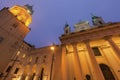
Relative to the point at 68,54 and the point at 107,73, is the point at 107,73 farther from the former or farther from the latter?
the point at 68,54

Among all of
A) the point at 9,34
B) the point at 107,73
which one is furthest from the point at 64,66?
the point at 9,34

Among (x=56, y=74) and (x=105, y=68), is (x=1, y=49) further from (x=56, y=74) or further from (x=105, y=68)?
(x=105, y=68)

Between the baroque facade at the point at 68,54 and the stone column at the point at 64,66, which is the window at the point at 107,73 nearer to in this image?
the baroque facade at the point at 68,54

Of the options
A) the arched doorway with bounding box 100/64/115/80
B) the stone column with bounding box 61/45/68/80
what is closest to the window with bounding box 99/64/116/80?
the arched doorway with bounding box 100/64/115/80

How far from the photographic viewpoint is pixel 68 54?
845 inches

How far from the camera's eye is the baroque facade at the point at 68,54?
52.9 ft

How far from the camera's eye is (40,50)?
30359 millimetres

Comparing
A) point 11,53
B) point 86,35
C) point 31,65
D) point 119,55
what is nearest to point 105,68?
point 119,55

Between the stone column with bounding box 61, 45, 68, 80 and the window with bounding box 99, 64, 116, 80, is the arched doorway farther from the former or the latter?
the stone column with bounding box 61, 45, 68, 80

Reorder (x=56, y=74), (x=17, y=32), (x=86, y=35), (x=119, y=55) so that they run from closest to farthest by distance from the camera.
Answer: (x=119, y=55) → (x=56, y=74) → (x=86, y=35) → (x=17, y=32)

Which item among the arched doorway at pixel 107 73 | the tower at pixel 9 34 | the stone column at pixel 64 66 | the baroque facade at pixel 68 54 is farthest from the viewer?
the tower at pixel 9 34

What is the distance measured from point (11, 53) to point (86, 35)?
772 inches

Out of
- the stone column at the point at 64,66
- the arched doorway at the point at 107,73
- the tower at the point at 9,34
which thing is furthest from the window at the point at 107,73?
the tower at the point at 9,34

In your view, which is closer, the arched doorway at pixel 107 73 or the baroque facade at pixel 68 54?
the baroque facade at pixel 68 54
